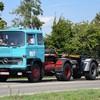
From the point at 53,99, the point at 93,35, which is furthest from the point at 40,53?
the point at 93,35

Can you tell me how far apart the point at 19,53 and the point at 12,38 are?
85cm

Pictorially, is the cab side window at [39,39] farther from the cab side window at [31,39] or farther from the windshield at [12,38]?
the windshield at [12,38]

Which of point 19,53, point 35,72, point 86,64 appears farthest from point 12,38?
point 86,64

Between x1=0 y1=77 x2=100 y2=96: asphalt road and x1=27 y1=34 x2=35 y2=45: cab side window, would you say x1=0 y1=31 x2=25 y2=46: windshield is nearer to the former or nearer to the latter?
x1=27 y1=34 x2=35 y2=45: cab side window

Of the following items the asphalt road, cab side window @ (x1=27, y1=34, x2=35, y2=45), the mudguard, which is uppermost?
cab side window @ (x1=27, y1=34, x2=35, y2=45)

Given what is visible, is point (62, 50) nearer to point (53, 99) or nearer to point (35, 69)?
point (35, 69)

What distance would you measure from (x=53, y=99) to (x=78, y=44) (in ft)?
129

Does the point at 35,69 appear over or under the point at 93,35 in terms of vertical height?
under

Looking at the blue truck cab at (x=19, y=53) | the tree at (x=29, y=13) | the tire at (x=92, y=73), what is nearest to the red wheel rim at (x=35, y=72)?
the blue truck cab at (x=19, y=53)

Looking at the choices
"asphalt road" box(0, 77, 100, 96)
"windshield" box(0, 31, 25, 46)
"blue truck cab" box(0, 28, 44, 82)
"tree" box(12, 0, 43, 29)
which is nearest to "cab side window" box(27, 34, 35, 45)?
"blue truck cab" box(0, 28, 44, 82)

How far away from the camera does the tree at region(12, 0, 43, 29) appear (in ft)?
211

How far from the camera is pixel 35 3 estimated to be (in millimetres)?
65000

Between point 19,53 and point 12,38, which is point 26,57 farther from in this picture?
point 12,38

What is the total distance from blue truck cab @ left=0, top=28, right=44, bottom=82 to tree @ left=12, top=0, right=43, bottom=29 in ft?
132
